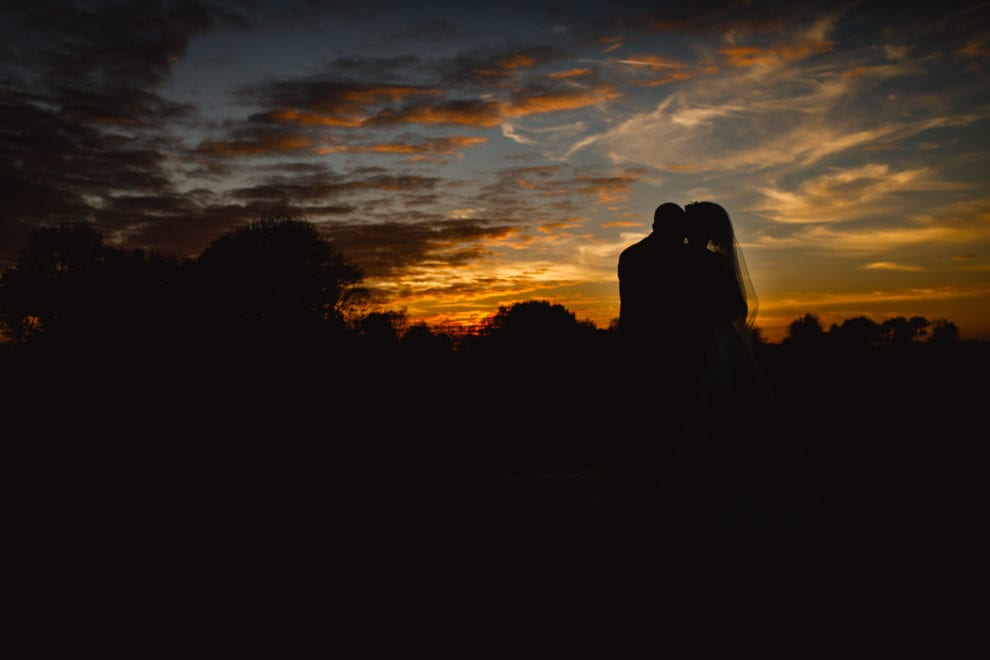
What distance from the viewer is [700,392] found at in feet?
18.9

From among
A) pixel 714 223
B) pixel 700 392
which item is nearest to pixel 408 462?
pixel 700 392

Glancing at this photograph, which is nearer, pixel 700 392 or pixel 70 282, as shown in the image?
pixel 700 392

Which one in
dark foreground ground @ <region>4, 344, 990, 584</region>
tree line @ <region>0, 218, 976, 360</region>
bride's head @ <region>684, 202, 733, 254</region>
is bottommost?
dark foreground ground @ <region>4, 344, 990, 584</region>

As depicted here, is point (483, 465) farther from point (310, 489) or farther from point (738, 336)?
point (738, 336)

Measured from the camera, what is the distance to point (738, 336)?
5910 mm

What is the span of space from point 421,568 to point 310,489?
9.01 feet

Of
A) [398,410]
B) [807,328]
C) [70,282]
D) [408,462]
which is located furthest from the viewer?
[70,282]

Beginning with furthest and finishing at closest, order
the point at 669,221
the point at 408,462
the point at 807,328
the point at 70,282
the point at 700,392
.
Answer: the point at 70,282, the point at 807,328, the point at 408,462, the point at 669,221, the point at 700,392

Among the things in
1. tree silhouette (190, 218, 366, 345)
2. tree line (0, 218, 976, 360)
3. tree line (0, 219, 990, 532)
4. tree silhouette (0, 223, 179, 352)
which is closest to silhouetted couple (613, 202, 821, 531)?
tree line (0, 219, 990, 532)

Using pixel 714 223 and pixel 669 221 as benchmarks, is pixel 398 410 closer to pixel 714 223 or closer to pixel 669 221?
pixel 669 221

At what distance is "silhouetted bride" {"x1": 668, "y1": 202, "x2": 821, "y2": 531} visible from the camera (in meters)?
5.27

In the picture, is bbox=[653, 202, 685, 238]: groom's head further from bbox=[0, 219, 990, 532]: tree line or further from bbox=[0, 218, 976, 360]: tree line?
bbox=[0, 218, 976, 360]: tree line

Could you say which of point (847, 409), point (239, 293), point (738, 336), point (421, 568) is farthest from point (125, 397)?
point (239, 293)

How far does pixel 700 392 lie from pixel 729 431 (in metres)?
0.44
